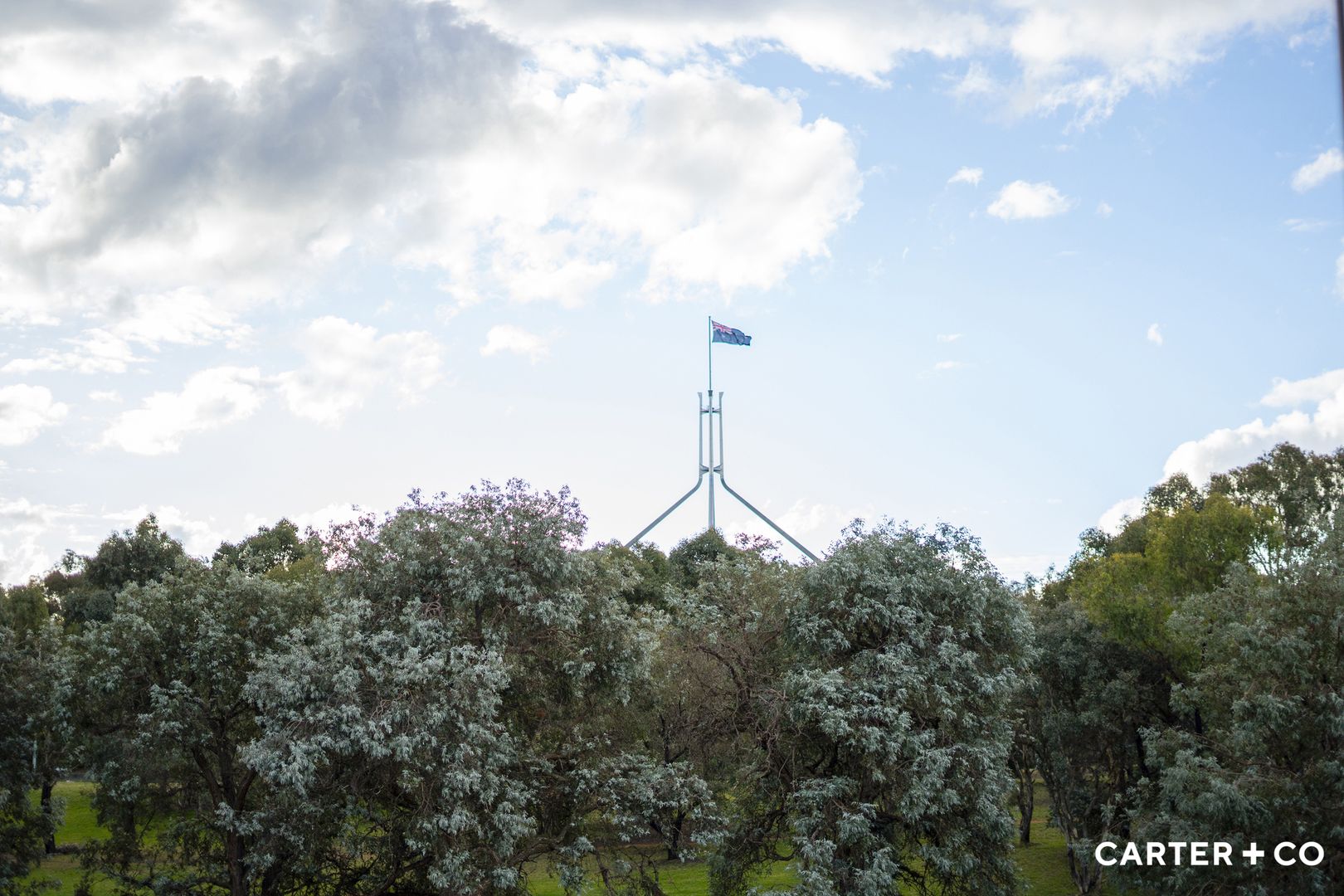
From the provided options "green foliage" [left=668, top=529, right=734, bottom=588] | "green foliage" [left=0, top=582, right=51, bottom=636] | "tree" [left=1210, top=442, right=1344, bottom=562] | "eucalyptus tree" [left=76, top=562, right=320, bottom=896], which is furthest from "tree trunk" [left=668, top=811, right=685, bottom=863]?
"tree" [left=1210, top=442, right=1344, bottom=562]

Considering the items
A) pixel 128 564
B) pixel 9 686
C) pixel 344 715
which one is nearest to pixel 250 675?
pixel 344 715

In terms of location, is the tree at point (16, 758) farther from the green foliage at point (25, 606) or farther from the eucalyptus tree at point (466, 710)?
the green foliage at point (25, 606)

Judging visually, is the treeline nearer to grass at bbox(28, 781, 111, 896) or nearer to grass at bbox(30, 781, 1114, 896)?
grass at bbox(30, 781, 1114, 896)

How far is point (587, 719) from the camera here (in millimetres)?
26078

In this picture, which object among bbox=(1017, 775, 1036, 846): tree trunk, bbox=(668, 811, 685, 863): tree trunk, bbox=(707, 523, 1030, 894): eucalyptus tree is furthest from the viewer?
bbox=(1017, 775, 1036, 846): tree trunk

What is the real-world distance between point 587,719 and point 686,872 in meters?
18.2

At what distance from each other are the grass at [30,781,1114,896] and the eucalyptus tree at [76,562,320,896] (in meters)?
4.85

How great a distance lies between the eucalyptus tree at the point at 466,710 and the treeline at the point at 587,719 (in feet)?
0.26

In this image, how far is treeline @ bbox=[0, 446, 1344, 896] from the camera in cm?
2269

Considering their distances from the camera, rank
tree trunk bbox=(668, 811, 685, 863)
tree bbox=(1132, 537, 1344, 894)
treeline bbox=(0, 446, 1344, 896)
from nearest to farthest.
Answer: treeline bbox=(0, 446, 1344, 896) < tree bbox=(1132, 537, 1344, 894) < tree trunk bbox=(668, 811, 685, 863)

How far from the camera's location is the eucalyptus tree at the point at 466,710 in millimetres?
21812

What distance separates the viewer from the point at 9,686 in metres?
27.2

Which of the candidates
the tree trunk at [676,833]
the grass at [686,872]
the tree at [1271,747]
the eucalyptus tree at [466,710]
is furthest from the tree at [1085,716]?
the eucalyptus tree at [466,710]

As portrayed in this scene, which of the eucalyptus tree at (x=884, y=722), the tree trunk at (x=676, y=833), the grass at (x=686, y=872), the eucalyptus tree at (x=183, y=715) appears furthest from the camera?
the grass at (x=686, y=872)
